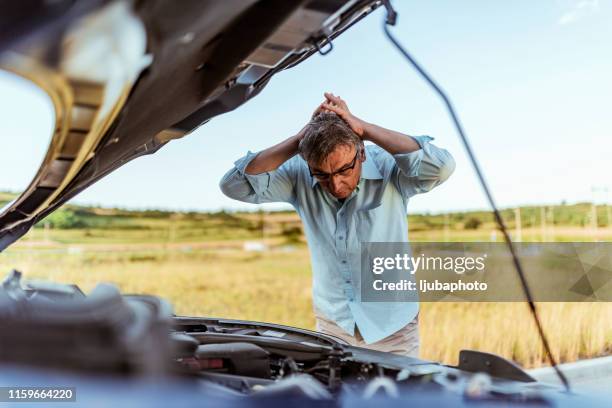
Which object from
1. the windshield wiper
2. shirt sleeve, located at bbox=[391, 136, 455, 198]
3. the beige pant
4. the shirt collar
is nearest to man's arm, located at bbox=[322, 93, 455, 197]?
shirt sleeve, located at bbox=[391, 136, 455, 198]

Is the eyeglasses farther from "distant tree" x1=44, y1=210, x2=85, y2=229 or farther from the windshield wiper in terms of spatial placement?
"distant tree" x1=44, y1=210, x2=85, y2=229

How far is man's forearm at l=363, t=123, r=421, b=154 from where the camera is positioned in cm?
204

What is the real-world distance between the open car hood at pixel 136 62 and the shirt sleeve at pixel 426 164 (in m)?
0.67

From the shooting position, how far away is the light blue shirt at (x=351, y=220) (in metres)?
2.18

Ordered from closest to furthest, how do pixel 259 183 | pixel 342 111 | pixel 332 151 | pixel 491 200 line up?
pixel 491 200, pixel 332 151, pixel 342 111, pixel 259 183

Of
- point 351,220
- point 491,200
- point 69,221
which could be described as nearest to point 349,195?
point 351,220

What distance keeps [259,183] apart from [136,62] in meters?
1.38

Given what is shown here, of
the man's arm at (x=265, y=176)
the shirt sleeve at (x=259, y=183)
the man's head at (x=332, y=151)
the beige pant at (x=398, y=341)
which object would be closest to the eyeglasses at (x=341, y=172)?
the man's head at (x=332, y=151)

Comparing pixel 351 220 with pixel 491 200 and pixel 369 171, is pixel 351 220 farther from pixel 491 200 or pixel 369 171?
pixel 491 200

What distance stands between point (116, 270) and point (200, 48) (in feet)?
19.3

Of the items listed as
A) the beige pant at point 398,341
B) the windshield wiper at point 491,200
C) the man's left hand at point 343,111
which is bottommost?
the beige pant at point 398,341

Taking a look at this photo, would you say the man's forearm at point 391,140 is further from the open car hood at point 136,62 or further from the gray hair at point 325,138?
the open car hood at point 136,62

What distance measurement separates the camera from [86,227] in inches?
274

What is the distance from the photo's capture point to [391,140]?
6.67 feet
